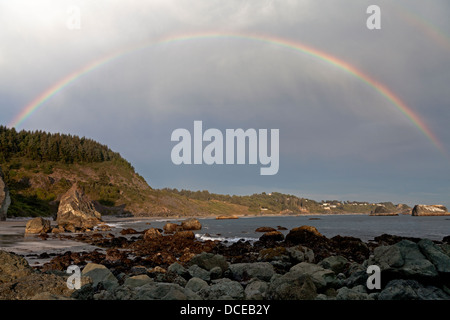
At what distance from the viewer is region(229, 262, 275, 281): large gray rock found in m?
17.1

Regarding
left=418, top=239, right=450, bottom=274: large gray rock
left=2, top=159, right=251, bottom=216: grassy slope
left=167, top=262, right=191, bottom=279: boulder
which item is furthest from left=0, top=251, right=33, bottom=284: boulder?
left=2, top=159, right=251, bottom=216: grassy slope

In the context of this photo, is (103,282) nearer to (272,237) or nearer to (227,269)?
(227,269)

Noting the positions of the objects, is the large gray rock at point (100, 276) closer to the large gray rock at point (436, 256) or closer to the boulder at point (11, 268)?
the boulder at point (11, 268)

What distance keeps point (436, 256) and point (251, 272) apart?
9.10 metres

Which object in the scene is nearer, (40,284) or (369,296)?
(40,284)

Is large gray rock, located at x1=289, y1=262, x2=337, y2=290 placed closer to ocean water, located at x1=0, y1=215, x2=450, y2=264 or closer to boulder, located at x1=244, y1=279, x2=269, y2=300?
boulder, located at x1=244, y1=279, x2=269, y2=300

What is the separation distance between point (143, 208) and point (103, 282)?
465 ft

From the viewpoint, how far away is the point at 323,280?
13.3m

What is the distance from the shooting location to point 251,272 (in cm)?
1736

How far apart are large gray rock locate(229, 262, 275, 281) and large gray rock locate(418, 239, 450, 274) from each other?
7.64m

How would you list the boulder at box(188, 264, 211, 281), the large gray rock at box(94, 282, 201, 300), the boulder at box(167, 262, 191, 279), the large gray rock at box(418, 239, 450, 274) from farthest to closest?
the boulder at box(188, 264, 211, 281) → the boulder at box(167, 262, 191, 279) → the large gray rock at box(418, 239, 450, 274) → the large gray rock at box(94, 282, 201, 300)
